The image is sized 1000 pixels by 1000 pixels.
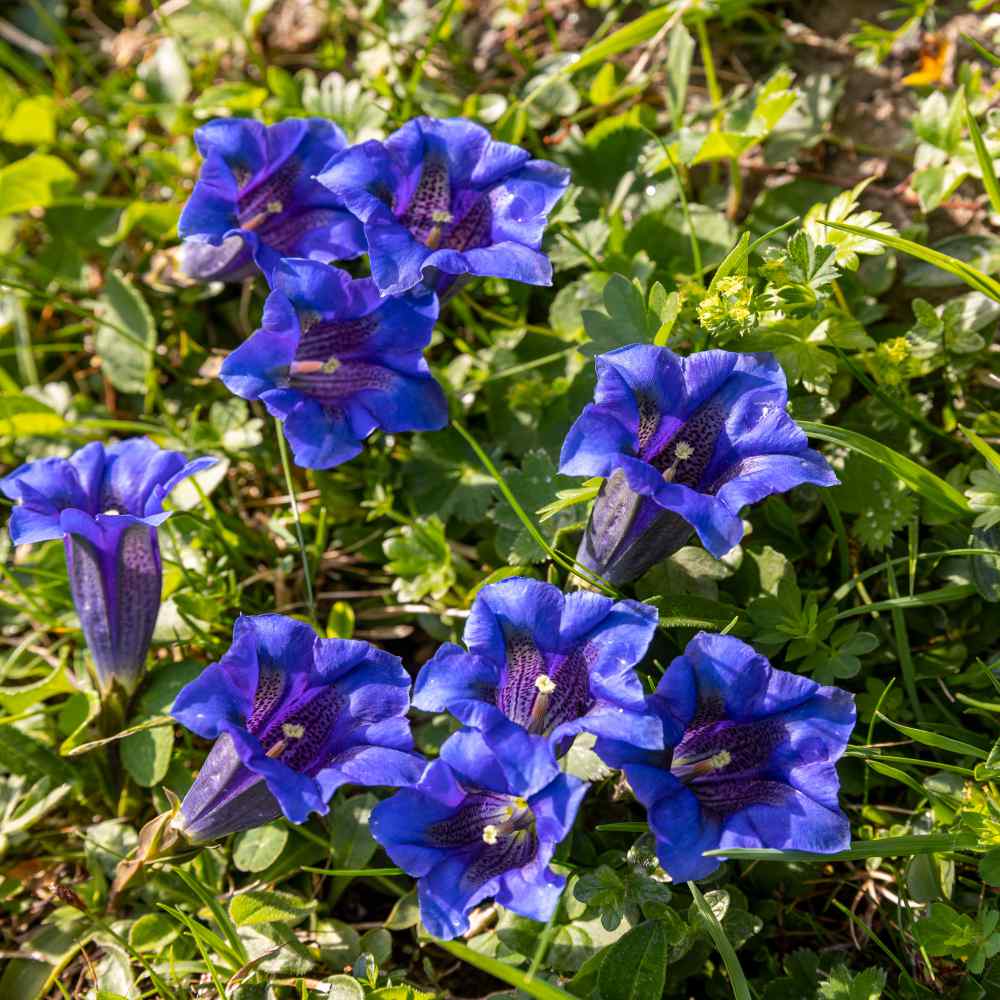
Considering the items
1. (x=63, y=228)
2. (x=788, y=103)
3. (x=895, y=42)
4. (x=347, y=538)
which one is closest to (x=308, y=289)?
(x=347, y=538)

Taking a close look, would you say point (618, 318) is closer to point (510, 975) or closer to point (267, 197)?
point (267, 197)

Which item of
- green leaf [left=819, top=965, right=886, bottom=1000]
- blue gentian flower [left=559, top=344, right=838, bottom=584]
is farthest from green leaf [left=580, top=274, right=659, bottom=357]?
green leaf [left=819, top=965, right=886, bottom=1000]

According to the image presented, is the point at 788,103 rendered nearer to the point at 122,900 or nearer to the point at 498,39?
the point at 498,39

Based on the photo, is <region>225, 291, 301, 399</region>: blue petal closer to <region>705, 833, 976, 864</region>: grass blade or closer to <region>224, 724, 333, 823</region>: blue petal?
<region>224, 724, 333, 823</region>: blue petal

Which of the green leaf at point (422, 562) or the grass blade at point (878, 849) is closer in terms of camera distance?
the grass blade at point (878, 849)

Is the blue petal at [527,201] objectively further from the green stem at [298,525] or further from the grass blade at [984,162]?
the grass blade at [984,162]

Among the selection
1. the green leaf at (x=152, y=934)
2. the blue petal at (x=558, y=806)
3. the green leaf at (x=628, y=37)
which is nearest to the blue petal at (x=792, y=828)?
the blue petal at (x=558, y=806)
